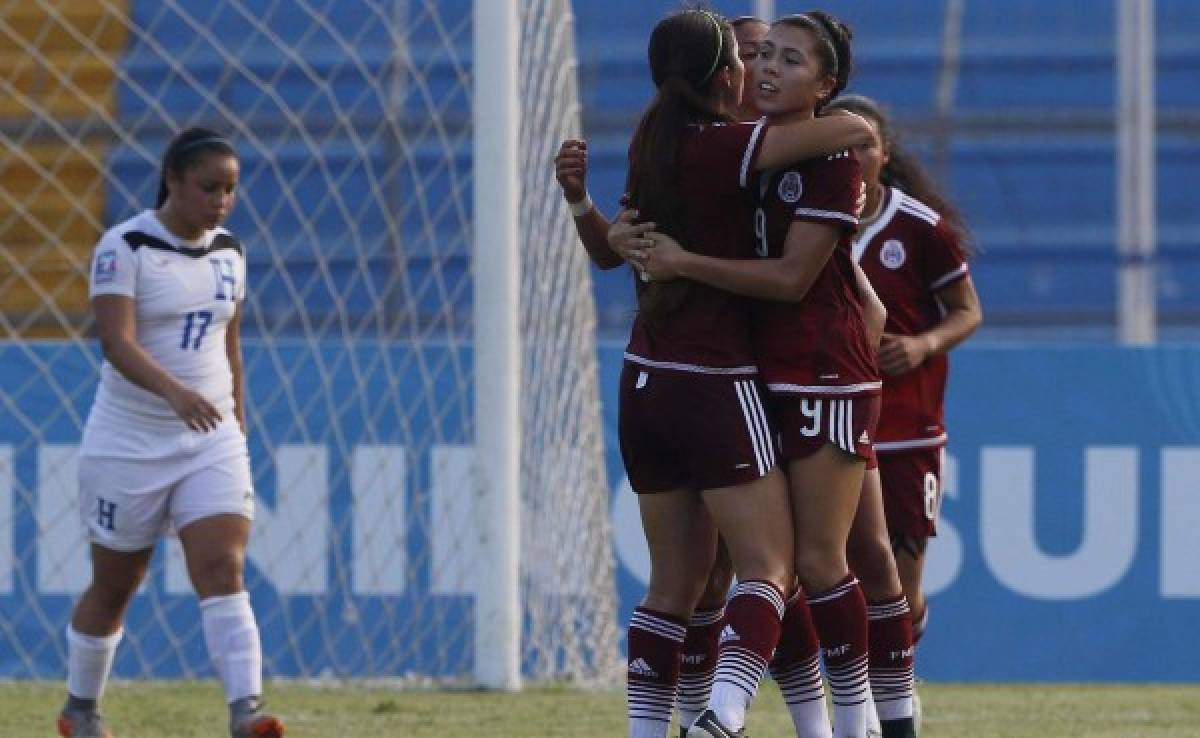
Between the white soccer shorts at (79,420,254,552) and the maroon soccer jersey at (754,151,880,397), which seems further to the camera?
the white soccer shorts at (79,420,254,552)

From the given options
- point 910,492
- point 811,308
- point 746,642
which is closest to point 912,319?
point 910,492

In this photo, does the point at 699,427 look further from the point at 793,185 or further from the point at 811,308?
the point at 793,185

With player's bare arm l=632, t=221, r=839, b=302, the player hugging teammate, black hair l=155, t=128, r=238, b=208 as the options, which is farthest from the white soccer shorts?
player's bare arm l=632, t=221, r=839, b=302

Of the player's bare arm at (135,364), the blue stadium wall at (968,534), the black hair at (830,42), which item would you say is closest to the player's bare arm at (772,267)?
the black hair at (830,42)

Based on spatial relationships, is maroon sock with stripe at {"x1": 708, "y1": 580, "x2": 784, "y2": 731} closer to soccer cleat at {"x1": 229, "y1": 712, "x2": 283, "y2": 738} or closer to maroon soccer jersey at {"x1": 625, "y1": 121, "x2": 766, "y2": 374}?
maroon soccer jersey at {"x1": 625, "y1": 121, "x2": 766, "y2": 374}

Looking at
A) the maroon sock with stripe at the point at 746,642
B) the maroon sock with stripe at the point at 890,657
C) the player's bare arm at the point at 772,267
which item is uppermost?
the player's bare arm at the point at 772,267

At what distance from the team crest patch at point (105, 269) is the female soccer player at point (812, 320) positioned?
190 centimetres

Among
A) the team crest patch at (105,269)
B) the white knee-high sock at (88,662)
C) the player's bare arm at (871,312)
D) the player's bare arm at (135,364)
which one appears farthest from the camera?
the white knee-high sock at (88,662)

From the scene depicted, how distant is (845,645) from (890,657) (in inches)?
21.3

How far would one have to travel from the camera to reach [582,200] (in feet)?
15.8

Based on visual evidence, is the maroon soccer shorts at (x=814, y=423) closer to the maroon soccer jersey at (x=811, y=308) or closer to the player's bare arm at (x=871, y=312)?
the maroon soccer jersey at (x=811, y=308)

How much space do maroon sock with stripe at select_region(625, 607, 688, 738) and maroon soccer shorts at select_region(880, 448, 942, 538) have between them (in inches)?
56.3

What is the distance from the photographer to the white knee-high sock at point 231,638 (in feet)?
19.3

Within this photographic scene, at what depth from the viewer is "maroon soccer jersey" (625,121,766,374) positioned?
14.9ft
